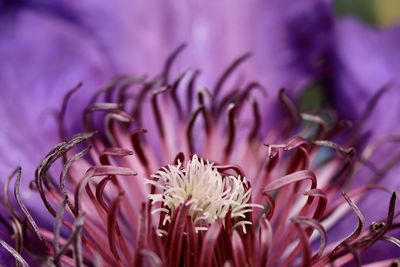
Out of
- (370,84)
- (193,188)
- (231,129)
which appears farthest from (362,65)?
(193,188)

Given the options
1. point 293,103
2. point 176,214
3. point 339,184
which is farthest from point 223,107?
point 176,214

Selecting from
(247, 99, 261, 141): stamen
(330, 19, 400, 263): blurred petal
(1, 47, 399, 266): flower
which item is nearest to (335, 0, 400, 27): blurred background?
(330, 19, 400, 263): blurred petal

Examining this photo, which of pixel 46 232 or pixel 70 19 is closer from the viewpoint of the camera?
pixel 46 232

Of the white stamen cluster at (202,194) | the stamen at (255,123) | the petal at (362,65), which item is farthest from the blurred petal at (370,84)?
the white stamen cluster at (202,194)

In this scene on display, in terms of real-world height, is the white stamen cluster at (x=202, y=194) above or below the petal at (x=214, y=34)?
below

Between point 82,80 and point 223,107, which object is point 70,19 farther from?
point 223,107

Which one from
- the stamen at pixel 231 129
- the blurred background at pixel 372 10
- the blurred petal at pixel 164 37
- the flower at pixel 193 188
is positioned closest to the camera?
the flower at pixel 193 188

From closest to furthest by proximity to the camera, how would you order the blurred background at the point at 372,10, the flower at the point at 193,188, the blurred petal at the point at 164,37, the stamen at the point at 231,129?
the flower at the point at 193,188, the stamen at the point at 231,129, the blurred petal at the point at 164,37, the blurred background at the point at 372,10

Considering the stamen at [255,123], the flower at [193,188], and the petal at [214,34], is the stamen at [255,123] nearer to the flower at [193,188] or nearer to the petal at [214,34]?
the flower at [193,188]

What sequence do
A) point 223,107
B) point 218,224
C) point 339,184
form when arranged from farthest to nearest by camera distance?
1. point 223,107
2. point 339,184
3. point 218,224
